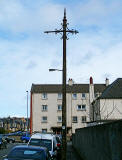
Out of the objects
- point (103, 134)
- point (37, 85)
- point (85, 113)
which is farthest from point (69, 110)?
point (103, 134)

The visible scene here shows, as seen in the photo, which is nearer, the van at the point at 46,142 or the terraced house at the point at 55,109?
the van at the point at 46,142

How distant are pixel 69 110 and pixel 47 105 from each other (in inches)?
181

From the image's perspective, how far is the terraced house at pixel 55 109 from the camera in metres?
75.2

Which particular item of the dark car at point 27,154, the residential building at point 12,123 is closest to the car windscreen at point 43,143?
the dark car at point 27,154

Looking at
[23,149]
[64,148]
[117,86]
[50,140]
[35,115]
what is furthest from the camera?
[35,115]

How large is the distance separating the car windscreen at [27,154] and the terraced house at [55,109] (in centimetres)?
6342

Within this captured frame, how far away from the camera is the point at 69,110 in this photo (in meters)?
76.1

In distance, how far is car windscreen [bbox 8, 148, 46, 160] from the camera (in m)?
11.1

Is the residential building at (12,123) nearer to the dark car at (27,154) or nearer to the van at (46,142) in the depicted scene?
the van at (46,142)

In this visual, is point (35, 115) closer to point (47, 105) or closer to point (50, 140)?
point (47, 105)

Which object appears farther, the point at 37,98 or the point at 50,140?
the point at 37,98

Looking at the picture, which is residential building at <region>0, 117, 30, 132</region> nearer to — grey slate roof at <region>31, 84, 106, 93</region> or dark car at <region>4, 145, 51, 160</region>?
grey slate roof at <region>31, 84, 106, 93</region>

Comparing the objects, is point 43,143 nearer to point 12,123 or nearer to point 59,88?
point 59,88

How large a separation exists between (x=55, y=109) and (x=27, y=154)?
64913mm
